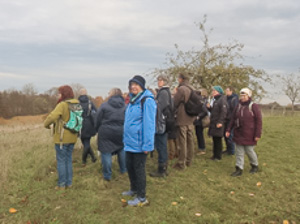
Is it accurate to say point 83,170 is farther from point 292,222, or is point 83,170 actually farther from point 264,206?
point 292,222

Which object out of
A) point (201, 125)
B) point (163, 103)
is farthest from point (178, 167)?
point (201, 125)

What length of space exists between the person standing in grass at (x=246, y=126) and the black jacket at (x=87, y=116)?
3.67 m

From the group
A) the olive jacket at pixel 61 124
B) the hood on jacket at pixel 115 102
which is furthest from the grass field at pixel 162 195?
the hood on jacket at pixel 115 102

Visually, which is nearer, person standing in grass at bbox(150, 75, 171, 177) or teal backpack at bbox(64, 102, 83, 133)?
teal backpack at bbox(64, 102, 83, 133)

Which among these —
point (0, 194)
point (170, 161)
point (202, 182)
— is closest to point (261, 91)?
point (170, 161)

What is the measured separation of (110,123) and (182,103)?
6.16 ft

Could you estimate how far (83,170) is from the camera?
230 inches

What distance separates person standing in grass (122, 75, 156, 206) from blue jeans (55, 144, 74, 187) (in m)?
1.44

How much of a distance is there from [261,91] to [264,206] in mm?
6108

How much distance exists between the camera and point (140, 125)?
12.3 ft

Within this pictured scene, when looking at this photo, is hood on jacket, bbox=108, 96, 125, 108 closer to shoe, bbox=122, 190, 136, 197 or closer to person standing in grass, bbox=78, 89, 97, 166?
person standing in grass, bbox=78, 89, 97, 166

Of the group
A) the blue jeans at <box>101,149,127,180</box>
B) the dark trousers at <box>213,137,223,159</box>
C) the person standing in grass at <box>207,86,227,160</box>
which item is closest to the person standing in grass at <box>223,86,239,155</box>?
the dark trousers at <box>213,137,223,159</box>

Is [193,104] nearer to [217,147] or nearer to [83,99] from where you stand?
[217,147]

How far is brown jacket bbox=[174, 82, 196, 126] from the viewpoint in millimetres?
5570
